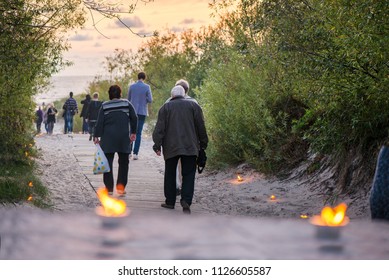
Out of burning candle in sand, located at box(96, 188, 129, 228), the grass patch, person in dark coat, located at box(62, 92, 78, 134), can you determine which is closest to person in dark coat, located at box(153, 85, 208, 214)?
the grass patch

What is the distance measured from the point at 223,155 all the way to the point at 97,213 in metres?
13.6

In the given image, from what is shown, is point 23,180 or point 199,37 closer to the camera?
point 23,180

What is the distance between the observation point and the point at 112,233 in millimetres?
1432

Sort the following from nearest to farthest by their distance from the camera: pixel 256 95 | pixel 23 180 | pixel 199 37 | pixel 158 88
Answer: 1. pixel 23 180
2. pixel 256 95
3. pixel 199 37
4. pixel 158 88

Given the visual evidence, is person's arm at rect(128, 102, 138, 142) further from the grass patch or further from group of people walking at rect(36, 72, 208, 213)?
the grass patch

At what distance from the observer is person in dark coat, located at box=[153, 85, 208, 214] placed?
9.40m

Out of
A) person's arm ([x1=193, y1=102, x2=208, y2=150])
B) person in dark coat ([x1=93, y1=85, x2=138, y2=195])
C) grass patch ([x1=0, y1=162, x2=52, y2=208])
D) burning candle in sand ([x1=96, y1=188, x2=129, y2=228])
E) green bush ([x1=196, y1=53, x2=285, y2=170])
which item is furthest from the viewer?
green bush ([x1=196, y1=53, x2=285, y2=170])

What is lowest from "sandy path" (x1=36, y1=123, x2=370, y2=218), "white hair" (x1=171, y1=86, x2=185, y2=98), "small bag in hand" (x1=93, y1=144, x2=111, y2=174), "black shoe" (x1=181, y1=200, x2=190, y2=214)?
"sandy path" (x1=36, y1=123, x2=370, y2=218)

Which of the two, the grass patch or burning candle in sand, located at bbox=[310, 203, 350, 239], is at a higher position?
burning candle in sand, located at bbox=[310, 203, 350, 239]

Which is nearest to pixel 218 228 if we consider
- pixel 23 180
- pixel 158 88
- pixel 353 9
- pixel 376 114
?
pixel 353 9

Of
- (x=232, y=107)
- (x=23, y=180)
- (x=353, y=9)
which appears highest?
(x=353, y=9)

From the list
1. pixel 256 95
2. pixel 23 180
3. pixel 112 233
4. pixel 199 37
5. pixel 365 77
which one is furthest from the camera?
pixel 199 37

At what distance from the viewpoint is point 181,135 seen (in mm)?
9398

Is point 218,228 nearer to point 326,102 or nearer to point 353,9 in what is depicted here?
point 353,9
